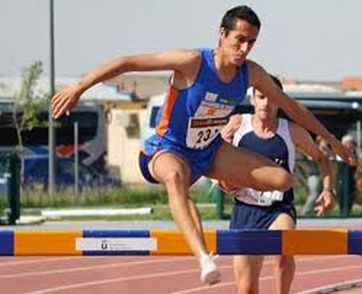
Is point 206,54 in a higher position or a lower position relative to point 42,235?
higher

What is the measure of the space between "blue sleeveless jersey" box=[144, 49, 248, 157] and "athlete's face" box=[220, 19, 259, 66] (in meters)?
0.10

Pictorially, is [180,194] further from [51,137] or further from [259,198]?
[51,137]

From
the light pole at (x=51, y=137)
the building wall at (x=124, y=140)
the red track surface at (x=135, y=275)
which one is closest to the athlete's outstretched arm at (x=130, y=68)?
the red track surface at (x=135, y=275)

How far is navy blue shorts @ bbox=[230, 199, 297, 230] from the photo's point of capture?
8164 millimetres

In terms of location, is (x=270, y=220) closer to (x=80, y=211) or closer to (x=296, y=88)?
(x=80, y=211)

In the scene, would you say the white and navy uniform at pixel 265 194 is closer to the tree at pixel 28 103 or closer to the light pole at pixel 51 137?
the light pole at pixel 51 137

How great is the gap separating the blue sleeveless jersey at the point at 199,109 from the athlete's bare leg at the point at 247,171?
16 centimetres

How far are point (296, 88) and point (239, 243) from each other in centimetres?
3338

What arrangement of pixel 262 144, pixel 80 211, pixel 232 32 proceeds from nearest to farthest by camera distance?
pixel 232 32 < pixel 262 144 < pixel 80 211

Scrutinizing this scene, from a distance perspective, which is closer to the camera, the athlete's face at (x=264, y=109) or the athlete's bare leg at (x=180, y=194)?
the athlete's bare leg at (x=180, y=194)

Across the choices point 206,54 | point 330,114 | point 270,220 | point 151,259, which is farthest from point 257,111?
point 330,114

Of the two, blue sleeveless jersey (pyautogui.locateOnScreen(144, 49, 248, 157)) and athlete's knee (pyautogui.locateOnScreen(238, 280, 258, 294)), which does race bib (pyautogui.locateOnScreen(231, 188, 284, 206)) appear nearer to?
athlete's knee (pyautogui.locateOnScreen(238, 280, 258, 294))

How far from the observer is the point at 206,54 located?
22.4 ft

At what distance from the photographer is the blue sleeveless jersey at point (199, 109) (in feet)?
22.2
